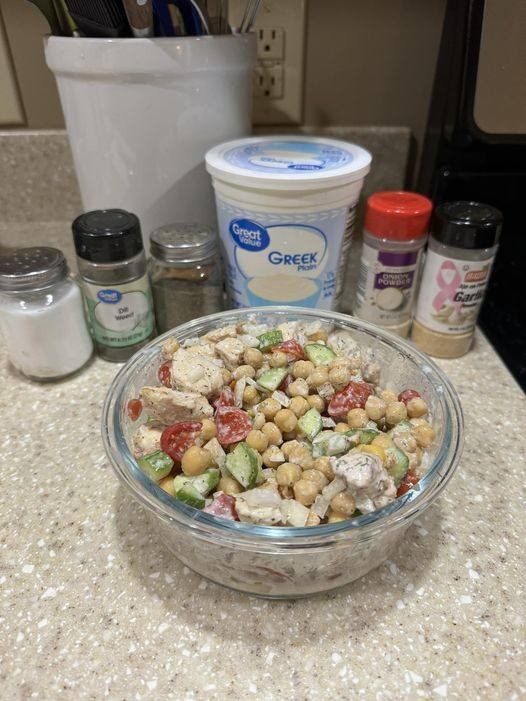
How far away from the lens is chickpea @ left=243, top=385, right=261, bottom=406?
61cm

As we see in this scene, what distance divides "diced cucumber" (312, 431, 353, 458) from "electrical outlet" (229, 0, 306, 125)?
0.69 m

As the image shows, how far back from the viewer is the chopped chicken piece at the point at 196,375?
1.95 ft

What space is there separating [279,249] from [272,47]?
1.42ft

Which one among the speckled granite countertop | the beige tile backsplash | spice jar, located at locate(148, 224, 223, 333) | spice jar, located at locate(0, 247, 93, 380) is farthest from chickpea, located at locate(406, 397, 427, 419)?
the beige tile backsplash

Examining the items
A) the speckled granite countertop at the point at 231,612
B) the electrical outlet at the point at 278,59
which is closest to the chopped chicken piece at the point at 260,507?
the speckled granite countertop at the point at 231,612

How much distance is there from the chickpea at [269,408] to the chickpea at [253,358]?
69mm

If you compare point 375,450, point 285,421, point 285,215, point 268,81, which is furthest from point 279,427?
point 268,81

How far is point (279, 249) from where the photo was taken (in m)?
0.75

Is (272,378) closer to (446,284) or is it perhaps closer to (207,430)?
(207,430)

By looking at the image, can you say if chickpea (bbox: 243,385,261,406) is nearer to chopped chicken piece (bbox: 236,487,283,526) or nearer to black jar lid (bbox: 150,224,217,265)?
chopped chicken piece (bbox: 236,487,283,526)

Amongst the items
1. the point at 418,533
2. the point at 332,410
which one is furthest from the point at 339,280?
the point at 418,533

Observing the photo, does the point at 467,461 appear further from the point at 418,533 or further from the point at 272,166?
the point at 272,166

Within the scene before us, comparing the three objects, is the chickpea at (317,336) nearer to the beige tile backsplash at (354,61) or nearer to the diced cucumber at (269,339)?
the diced cucumber at (269,339)

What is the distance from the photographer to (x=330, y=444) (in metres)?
0.54
